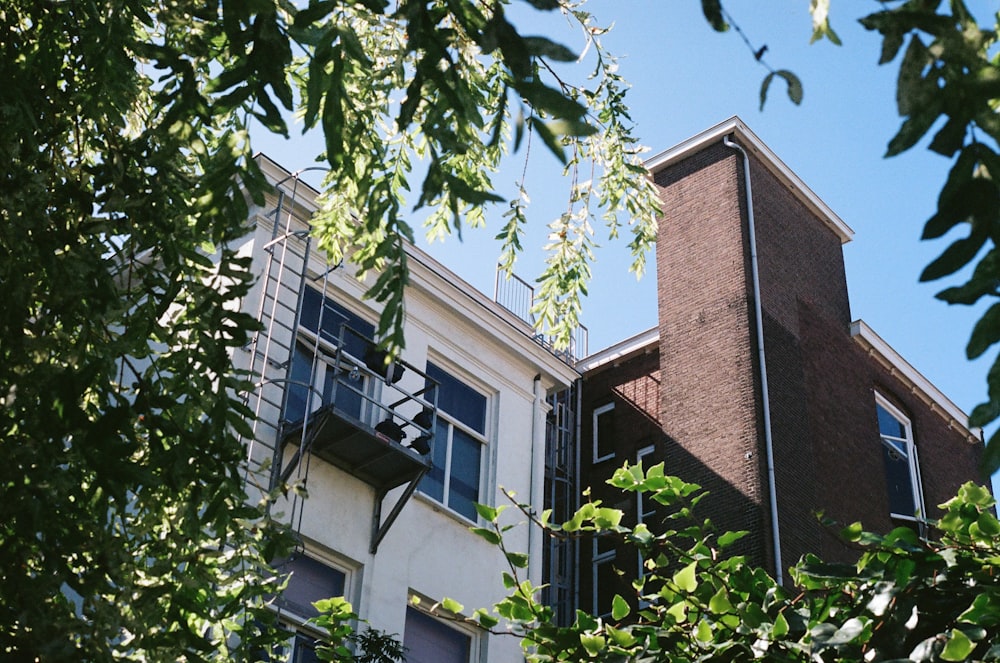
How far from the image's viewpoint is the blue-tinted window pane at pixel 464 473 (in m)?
18.1

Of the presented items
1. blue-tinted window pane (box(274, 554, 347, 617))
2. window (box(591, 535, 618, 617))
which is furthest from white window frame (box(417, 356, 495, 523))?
window (box(591, 535, 618, 617))

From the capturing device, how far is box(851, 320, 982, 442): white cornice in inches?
1010

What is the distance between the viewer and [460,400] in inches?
746

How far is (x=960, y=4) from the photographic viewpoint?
3.62m

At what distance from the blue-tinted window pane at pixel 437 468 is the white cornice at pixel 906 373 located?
10.5 metres

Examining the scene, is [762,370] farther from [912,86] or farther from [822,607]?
[912,86]

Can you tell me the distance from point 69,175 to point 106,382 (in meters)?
1.35

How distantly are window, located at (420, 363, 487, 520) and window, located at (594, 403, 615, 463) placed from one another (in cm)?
587

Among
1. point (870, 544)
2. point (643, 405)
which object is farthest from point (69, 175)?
point (643, 405)

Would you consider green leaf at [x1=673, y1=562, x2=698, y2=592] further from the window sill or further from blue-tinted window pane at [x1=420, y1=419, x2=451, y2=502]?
blue-tinted window pane at [x1=420, y1=419, x2=451, y2=502]

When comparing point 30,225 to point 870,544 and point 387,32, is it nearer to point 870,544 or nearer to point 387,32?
point 387,32

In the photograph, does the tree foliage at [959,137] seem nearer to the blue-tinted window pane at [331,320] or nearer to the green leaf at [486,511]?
the green leaf at [486,511]

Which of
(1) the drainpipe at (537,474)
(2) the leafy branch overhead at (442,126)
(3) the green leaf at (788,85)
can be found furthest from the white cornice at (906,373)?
(3) the green leaf at (788,85)

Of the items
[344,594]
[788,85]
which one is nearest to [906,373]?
[344,594]
